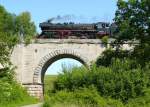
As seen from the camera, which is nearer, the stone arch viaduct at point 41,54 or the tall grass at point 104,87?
the tall grass at point 104,87

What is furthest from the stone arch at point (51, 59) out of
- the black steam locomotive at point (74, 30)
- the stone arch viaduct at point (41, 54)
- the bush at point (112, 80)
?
the bush at point (112, 80)

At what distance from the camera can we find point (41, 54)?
1892 inches

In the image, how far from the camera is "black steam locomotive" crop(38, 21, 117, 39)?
49469mm

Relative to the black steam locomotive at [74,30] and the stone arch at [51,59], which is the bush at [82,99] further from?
the black steam locomotive at [74,30]

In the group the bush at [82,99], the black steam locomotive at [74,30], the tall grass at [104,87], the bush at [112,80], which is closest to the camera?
the bush at [82,99]

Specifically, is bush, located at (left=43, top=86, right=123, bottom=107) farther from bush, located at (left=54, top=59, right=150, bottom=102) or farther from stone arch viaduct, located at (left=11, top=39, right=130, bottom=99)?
stone arch viaduct, located at (left=11, top=39, right=130, bottom=99)

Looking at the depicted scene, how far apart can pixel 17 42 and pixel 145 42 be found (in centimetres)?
1242

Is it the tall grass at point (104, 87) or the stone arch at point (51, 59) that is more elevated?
the stone arch at point (51, 59)

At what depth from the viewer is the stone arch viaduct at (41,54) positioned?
4766cm

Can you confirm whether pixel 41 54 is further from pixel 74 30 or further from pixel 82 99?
pixel 82 99

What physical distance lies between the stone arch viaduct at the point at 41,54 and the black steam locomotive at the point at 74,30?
1.32m

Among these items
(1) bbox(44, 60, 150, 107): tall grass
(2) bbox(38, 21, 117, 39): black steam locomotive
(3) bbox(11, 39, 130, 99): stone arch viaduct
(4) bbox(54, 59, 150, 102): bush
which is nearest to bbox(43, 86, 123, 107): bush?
(1) bbox(44, 60, 150, 107): tall grass

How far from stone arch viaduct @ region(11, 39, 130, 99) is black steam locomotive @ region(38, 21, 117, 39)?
132 cm

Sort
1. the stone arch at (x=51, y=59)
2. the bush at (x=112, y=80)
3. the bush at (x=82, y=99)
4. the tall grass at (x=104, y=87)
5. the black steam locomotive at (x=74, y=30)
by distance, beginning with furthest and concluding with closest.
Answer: the black steam locomotive at (x=74, y=30)
the stone arch at (x=51, y=59)
the bush at (x=112, y=80)
the tall grass at (x=104, y=87)
the bush at (x=82, y=99)
